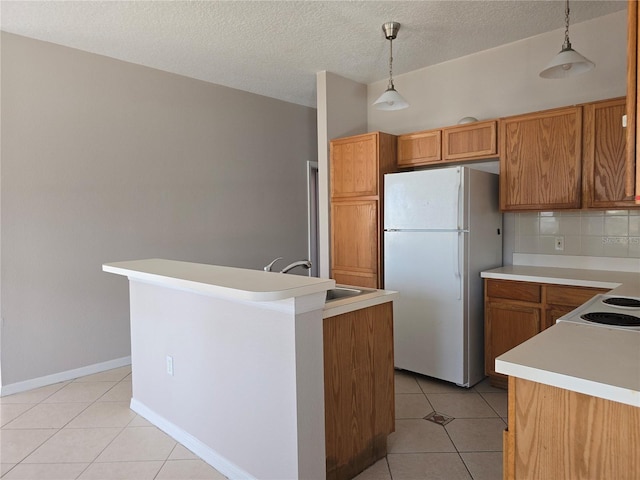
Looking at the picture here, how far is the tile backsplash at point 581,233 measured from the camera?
2865mm

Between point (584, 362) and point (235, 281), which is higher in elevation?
point (235, 281)

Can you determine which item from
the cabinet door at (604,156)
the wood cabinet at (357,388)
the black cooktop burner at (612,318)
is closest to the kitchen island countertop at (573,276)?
the cabinet door at (604,156)

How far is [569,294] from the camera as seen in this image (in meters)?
2.68

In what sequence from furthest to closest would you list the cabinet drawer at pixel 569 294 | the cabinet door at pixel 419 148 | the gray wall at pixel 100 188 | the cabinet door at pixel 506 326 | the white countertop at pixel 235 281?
the cabinet door at pixel 419 148, the gray wall at pixel 100 188, the cabinet door at pixel 506 326, the cabinet drawer at pixel 569 294, the white countertop at pixel 235 281

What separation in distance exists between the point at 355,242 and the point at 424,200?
0.82 meters

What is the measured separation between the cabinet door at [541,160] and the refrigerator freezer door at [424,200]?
0.48 meters

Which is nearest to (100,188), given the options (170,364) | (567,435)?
(170,364)

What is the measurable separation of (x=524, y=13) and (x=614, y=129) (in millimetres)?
1001

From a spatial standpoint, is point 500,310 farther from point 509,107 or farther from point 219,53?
point 219,53

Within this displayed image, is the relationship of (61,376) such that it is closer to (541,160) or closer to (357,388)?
(357,388)

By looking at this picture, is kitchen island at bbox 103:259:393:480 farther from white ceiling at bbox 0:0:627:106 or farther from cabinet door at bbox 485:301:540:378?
white ceiling at bbox 0:0:627:106

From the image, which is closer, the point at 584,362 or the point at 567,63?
the point at 584,362

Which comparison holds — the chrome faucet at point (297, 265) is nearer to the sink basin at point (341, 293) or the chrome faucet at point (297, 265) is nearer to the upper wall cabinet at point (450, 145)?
the sink basin at point (341, 293)

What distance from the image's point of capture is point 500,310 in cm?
299
